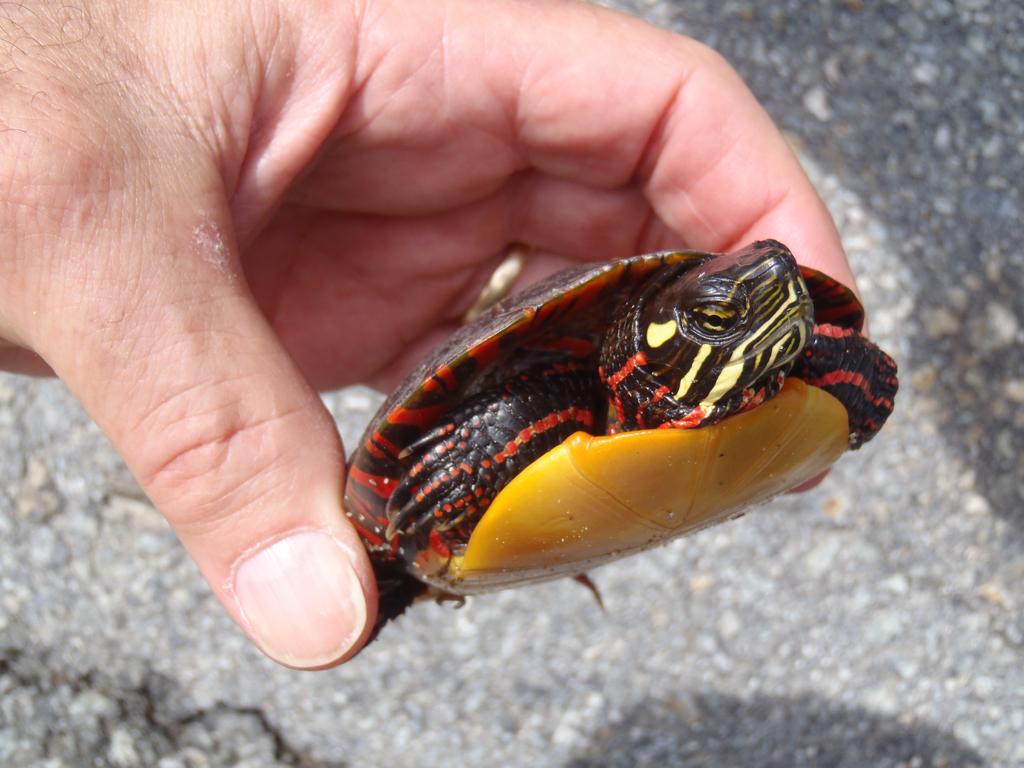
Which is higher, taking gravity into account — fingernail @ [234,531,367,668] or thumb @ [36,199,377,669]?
thumb @ [36,199,377,669]

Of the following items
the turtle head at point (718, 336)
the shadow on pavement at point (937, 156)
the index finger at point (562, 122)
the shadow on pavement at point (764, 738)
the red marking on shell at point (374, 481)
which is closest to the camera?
the turtle head at point (718, 336)

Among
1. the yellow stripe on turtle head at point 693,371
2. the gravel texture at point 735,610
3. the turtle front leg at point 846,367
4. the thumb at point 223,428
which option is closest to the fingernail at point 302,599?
the thumb at point 223,428

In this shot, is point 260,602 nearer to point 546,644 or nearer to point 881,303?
point 546,644

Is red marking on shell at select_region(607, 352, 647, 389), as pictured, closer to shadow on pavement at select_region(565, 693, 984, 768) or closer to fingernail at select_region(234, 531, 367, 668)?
fingernail at select_region(234, 531, 367, 668)

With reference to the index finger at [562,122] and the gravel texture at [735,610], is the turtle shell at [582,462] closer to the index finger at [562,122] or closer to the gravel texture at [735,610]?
the index finger at [562,122]

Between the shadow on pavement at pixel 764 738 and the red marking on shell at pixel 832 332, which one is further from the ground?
the red marking on shell at pixel 832 332

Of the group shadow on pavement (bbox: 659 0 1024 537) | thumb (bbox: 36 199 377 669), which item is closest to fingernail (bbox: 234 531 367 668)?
thumb (bbox: 36 199 377 669)
